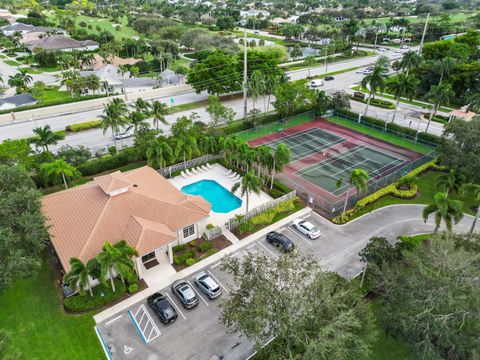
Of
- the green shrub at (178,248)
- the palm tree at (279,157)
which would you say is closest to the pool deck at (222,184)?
the palm tree at (279,157)

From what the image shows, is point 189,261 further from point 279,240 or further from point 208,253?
point 279,240

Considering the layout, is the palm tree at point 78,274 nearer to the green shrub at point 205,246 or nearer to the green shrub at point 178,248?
Result: the green shrub at point 178,248

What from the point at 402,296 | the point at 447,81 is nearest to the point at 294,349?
the point at 402,296

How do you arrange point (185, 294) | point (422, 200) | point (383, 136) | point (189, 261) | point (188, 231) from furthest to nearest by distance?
point (383, 136) → point (422, 200) → point (188, 231) → point (189, 261) → point (185, 294)

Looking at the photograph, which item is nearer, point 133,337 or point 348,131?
point 133,337

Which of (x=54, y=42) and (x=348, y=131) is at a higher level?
(x=54, y=42)

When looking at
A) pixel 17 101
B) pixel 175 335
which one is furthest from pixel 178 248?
→ pixel 17 101

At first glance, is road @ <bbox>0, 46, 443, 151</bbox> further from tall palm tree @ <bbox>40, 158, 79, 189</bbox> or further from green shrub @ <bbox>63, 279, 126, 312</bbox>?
green shrub @ <bbox>63, 279, 126, 312</bbox>

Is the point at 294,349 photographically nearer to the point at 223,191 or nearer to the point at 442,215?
the point at 442,215
